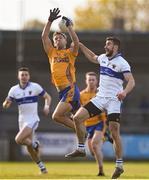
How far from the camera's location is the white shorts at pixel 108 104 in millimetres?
19078

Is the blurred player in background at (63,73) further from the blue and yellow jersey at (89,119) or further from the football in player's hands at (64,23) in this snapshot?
the blue and yellow jersey at (89,119)

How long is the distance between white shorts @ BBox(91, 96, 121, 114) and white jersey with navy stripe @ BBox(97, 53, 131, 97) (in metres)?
0.08

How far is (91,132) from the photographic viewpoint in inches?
908

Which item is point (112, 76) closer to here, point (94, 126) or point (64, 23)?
point (64, 23)

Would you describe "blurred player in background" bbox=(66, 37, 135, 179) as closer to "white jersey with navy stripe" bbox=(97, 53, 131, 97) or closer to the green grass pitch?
"white jersey with navy stripe" bbox=(97, 53, 131, 97)

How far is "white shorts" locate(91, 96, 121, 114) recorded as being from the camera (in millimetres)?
19078

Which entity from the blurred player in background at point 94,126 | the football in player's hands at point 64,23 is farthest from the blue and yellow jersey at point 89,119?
the football in player's hands at point 64,23

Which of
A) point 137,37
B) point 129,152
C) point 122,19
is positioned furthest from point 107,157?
point 122,19

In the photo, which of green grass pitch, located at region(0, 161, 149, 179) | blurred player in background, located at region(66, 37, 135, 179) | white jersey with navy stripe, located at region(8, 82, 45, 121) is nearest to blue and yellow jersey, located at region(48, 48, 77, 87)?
blurred player in background, located at region(66, 37, 135, 179)

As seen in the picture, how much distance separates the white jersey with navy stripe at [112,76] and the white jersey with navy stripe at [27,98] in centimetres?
438

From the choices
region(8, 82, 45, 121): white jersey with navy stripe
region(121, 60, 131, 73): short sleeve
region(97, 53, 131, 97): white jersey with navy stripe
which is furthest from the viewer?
region(8, 82, 45, 121): white jersey with navy stripe

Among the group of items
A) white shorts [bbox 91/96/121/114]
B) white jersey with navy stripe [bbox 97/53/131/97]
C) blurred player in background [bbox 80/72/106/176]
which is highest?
white jersey with navy stripe [bbox 97/53/131/97]

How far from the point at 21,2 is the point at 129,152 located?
9.48 metres

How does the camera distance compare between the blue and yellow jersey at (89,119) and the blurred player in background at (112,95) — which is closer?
the blurred player in background at (112,95)
